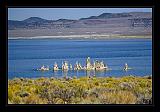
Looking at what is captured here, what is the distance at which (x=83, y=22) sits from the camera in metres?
5.85

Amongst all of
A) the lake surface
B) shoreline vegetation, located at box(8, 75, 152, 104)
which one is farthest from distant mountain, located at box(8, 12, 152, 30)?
shoreline vegetation, located at box(8, 75, 152, 104)

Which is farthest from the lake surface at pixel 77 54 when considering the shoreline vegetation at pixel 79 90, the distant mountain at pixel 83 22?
the distant mountain at pixel 83 22

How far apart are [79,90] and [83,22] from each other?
2.93ft

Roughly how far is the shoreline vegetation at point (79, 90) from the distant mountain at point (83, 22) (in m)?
0.69

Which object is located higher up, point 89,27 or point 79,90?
point 89,27

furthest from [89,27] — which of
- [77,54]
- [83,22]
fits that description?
[77,54]

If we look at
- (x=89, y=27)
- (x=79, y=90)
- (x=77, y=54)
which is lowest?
(x=79, y=90)

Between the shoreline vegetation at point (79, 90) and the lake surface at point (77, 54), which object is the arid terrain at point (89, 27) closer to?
the lake surface at point (77, 54)

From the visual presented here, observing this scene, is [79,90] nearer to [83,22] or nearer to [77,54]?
[77,54]

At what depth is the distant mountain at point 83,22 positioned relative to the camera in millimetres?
5840

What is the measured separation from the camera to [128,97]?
228 inches

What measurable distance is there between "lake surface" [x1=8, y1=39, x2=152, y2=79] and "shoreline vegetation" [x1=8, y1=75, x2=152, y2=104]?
0.26 feet
